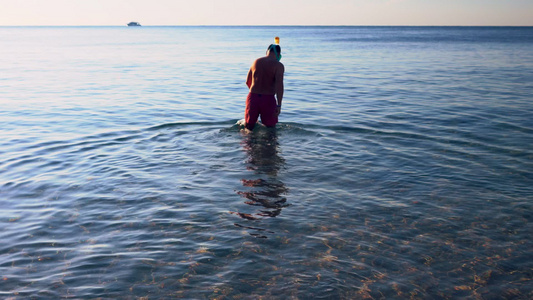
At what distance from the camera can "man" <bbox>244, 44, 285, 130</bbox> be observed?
35.1ft

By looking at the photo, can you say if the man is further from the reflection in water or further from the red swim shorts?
the reflection in water

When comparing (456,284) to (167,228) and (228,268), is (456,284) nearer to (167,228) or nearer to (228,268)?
(228,268)

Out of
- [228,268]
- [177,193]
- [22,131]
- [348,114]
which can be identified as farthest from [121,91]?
[228,268]

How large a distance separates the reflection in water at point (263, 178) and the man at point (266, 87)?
594 millimetres

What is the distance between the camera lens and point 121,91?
21375 millimetres

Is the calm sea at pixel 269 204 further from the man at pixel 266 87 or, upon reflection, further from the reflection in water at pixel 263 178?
the man at pixel 266 87

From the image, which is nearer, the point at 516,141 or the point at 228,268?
the point at 228,268

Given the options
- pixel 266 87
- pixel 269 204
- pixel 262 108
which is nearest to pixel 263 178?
pixel 269 204

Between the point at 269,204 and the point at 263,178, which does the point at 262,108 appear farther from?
the point at 269,204

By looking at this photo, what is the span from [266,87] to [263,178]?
339cm

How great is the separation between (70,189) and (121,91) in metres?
14.6

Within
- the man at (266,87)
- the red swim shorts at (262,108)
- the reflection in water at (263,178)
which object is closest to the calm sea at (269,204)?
the reflection in water at (263,178)

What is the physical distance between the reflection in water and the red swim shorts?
16.9 inches

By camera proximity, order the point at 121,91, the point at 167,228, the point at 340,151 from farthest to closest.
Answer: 1. the point at 121,91
2. the point at 340,151
3. the point at 167,228
